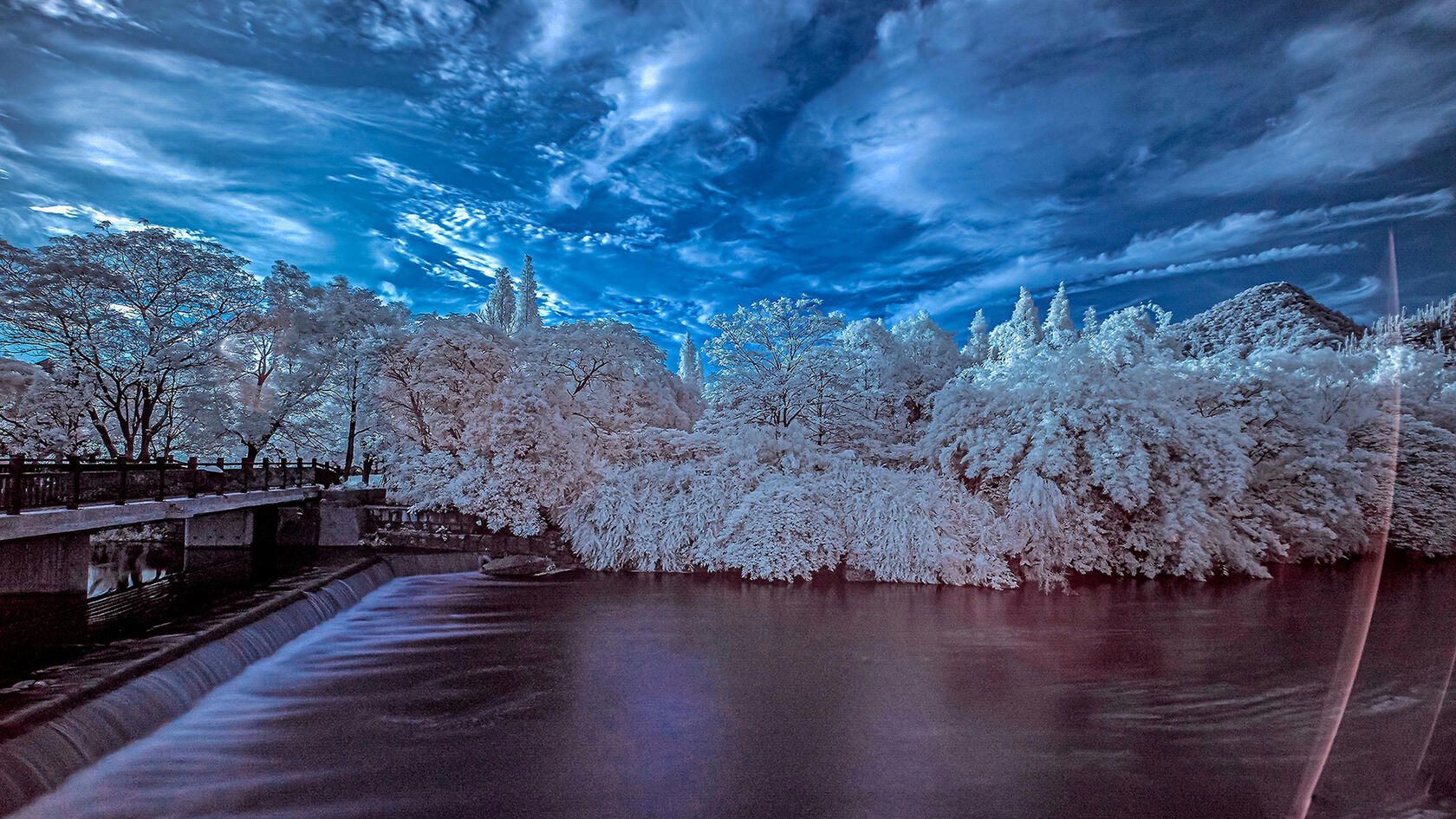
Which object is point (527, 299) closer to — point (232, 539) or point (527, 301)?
point (527, 301)

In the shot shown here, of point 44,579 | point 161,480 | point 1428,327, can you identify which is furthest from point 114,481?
point 1428,327

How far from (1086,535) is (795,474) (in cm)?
995

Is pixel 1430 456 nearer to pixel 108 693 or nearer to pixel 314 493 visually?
pixel 108 693

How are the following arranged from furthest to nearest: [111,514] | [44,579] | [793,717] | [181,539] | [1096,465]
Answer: [181,539]
[1096,465]
[44,579]
[111,514]
[793,717]

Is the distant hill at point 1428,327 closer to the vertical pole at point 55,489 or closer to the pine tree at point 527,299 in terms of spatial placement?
the vertical pole at point 55,489

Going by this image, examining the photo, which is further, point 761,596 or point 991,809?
point 761,596

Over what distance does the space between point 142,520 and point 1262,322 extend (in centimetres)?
5888

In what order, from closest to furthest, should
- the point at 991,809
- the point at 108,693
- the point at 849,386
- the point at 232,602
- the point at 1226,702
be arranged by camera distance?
the point at 991,809 < the point at 108,693 < the point at 1226,702 < the point at 232,602 < the point at 849,386

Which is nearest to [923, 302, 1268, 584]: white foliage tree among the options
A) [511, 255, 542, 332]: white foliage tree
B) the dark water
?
the dark water

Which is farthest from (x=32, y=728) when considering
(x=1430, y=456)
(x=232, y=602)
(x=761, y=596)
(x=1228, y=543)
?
(x=1430, y=456)

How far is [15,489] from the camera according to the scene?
11.7 m

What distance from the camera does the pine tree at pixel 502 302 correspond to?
225 feet

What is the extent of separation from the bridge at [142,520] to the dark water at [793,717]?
506 cm

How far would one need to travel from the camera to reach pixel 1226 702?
473 inches
